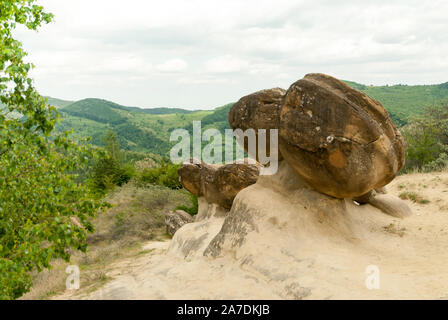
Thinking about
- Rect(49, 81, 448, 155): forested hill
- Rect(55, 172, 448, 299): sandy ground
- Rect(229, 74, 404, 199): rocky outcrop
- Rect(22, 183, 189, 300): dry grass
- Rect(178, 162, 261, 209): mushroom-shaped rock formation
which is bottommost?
Rect(22, 183, 189, 300): dry grass

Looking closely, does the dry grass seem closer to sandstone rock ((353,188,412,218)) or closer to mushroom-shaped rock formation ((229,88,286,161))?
mushroom-shaped rock formation ((229,88,286,161))

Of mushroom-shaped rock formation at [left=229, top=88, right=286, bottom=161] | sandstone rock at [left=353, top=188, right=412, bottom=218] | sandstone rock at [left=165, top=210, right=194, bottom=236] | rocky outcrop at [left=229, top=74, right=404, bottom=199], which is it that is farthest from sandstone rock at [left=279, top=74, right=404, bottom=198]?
sandstone rock at [left=165, top=210, right=194, bottom=236]

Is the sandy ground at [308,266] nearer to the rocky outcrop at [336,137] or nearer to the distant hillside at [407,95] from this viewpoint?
the rocky outcrop at [336,137]

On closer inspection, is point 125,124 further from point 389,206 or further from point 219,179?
point 389,206

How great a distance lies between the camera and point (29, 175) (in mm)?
6191

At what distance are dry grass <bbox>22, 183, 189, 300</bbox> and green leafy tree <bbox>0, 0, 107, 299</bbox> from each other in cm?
175

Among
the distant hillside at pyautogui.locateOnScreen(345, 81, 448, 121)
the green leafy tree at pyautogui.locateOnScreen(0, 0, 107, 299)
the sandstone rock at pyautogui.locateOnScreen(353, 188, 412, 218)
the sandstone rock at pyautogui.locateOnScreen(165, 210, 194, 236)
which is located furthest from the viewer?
the distant hillside at pyautogui.locateOnScreen(345, 81, 448, 121)

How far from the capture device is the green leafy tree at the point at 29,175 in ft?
15.7

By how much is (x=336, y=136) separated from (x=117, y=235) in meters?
12.8

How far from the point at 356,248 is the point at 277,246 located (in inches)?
58.0

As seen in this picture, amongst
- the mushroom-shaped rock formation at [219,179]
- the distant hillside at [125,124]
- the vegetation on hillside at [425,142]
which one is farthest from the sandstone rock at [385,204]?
the distant hillside at [125,124]

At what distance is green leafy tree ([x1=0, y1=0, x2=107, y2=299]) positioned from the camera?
479 centimetres

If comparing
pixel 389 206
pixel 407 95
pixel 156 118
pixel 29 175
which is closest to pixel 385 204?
pixel 389 206
